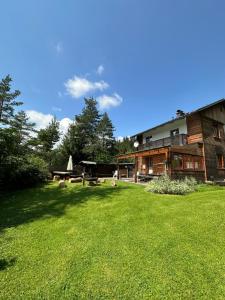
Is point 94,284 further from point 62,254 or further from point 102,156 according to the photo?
point 102,156

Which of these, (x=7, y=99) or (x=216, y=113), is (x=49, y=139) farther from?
(x=216, y=113)

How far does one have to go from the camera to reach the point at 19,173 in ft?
44.3

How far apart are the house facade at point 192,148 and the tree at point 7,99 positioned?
1397 cm

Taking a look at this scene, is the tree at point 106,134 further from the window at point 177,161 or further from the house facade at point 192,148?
the window at point 177,161

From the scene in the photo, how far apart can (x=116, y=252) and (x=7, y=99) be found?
20.8 meters

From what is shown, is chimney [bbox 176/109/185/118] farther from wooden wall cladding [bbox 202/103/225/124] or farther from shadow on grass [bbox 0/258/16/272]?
shadow on grass [bbox 0/258/16/272]

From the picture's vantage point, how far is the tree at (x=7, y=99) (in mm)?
19391

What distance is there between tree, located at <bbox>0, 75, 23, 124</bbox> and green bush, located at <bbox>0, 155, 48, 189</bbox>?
7.75 metres

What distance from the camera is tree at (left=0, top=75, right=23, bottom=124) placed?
63.6ft

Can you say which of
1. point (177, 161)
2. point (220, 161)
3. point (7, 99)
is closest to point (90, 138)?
point (7, 99)

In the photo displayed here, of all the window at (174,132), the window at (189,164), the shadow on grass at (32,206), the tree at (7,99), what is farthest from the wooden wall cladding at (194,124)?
the tree at (7,99)

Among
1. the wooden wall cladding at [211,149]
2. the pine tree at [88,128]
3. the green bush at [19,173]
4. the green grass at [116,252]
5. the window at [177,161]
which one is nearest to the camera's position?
the green grass at [116,252]

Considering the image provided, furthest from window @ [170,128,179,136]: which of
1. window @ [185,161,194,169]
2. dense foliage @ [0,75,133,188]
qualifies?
dense foliage @ [0,75,133,188]

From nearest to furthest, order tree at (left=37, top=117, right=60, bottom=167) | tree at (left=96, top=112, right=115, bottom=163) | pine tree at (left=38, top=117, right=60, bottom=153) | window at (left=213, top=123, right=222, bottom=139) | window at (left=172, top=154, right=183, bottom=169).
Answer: window at (left=172, top=154, right=183, bottom=169), window at (left=213, top=123, right=222, bottom=139), tree at (left=37, top=117, right=60, bottom=167), pine tree at (left=38, top=117, right=60, bottom=153), tree at (left=96, top=112, right=115, bottom=163)
